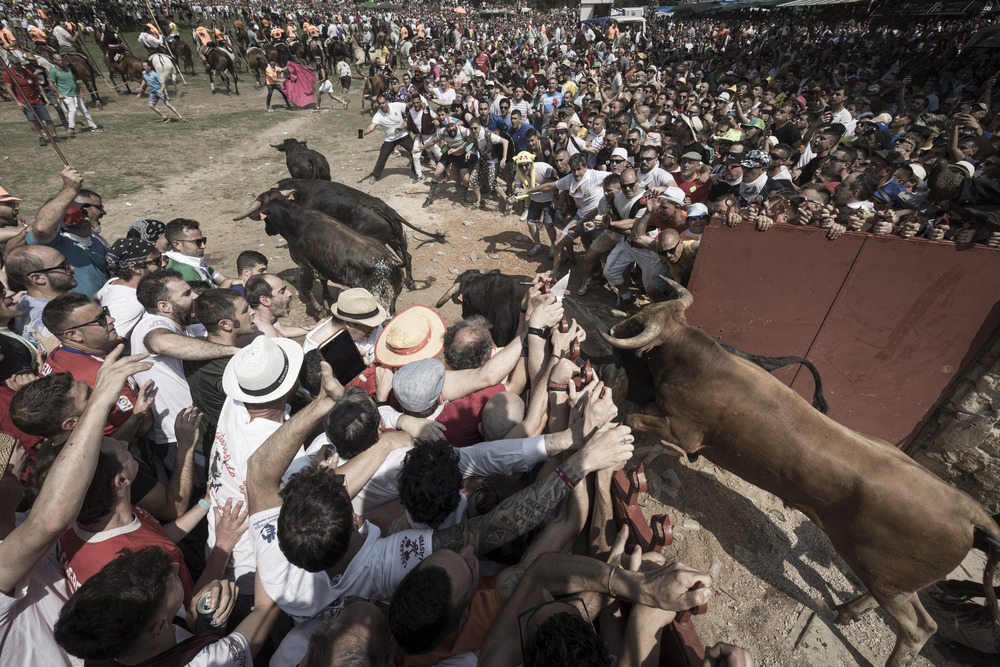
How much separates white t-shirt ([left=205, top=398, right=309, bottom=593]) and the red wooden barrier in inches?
163

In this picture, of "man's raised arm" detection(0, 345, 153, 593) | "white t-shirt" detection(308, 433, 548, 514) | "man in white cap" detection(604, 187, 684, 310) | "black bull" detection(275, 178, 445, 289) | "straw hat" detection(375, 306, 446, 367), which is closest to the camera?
"man's raised arm" detection(0, 345, 153, 593)

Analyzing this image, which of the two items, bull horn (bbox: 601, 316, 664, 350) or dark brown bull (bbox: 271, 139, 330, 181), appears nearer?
bull horn (bbox: 601, 316, 664, 350)

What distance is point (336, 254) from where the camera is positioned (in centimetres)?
562

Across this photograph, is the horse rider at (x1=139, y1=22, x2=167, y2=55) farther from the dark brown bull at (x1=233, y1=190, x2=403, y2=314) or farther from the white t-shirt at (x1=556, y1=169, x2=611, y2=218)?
the white t-shirt at (x1=556, y1=169, x2=611, y2=218)

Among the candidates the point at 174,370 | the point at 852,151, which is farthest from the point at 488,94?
the point at 174,370

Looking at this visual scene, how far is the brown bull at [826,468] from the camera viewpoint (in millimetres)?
2766

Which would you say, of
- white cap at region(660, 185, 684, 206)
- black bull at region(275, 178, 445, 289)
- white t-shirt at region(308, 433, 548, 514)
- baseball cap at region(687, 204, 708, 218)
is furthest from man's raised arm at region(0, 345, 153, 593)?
white cap at region(660, 185, 684, 206)

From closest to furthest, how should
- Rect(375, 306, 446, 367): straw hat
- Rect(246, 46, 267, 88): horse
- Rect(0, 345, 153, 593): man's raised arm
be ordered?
1. Rect(0, 345, 153, 593): man's raised arm
2. Rect(375, 306, 446, 367): straw hat
3. Rect(246, 46, 267, 88): horse

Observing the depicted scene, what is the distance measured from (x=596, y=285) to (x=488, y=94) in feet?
29.4

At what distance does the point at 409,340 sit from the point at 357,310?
32.5 inches

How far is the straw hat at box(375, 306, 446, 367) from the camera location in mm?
3105

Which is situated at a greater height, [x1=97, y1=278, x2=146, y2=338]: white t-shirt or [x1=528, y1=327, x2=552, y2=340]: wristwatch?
[x1=528, y1=327, x2=552, y2=340]: wristwatch

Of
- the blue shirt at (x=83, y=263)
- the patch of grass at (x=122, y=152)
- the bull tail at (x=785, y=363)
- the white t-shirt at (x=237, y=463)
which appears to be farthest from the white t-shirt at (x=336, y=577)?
the patch of grass at (x=122, y=152)

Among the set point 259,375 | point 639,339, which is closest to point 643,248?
point 639,339
